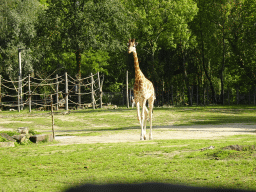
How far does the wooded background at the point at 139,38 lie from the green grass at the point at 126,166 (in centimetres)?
2761

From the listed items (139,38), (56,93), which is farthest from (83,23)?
(56,93)

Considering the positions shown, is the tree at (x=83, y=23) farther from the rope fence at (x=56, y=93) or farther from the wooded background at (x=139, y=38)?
the rope fence at (x=56, y=93)

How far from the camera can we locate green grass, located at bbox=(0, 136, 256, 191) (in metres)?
7.29

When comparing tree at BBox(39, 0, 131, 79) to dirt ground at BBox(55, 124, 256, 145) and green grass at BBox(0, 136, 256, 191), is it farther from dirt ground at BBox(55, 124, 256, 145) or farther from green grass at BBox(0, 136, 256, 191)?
green grass at BBox(0, 136, 256, 191)

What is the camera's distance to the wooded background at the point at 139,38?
131ft

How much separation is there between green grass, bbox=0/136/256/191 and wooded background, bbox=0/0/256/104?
90.6ft

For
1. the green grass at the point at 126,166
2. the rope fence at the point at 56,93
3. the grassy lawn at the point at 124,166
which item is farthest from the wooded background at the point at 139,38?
the green grass at the point at 126,166

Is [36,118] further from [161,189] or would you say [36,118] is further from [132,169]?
[161,189]

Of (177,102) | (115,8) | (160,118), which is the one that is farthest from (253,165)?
(177,102)

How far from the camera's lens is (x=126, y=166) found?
348 inches

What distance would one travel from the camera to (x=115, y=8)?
132 ft

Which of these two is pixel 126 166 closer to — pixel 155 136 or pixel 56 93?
pixel 155 136

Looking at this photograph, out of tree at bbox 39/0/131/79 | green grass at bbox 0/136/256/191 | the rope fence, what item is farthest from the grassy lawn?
tree at bbox 39/0/131/79

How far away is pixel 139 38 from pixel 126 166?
37.6 metres
